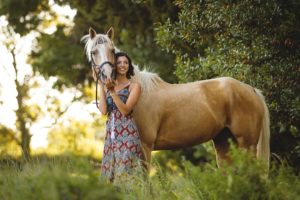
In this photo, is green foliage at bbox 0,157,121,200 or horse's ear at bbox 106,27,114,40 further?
horse's ear at bbox 106,27,114,40

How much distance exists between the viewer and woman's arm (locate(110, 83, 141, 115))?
5.45 m

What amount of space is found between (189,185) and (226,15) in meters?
2.63

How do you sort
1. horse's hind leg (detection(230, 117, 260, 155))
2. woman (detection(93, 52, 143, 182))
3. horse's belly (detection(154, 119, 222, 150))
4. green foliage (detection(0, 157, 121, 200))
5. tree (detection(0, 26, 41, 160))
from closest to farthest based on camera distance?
1. green foliage (detection(0, 157, 121, 200))
2. woman (detection(93, 52, 143, 182))
3. horse's belly (detection(154, 119, 222, 150))
4. horse's hind leg (detection(230, 117, 260, 155))
5. tree (detection(0, 26, 41, 160))

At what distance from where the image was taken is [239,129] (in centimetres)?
648

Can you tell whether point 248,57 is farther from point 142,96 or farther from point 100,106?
point 100,106

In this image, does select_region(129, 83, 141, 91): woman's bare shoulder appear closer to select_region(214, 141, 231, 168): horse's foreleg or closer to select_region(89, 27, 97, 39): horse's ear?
select_region(89, 27, 97, 39): horse's ear

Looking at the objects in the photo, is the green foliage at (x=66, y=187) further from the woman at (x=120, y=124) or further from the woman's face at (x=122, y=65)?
the woman's face at (x=122, y=65)

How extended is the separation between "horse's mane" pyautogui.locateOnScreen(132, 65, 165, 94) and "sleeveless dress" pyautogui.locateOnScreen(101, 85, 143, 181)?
35 cm

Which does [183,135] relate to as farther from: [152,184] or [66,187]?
[66,187]

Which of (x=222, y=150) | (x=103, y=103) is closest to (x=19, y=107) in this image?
(x=222, y=150)

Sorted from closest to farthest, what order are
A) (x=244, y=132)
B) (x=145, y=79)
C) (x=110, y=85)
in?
1. (x=110, y=85)
2. (x=145, y=79)
3. (x=244, y=132)

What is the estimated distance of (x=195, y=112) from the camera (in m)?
6.37

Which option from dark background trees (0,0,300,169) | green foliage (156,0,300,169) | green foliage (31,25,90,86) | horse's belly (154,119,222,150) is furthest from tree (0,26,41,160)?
horse's belly (154,119,222,150)

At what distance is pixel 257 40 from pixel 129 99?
A: 2164mm
